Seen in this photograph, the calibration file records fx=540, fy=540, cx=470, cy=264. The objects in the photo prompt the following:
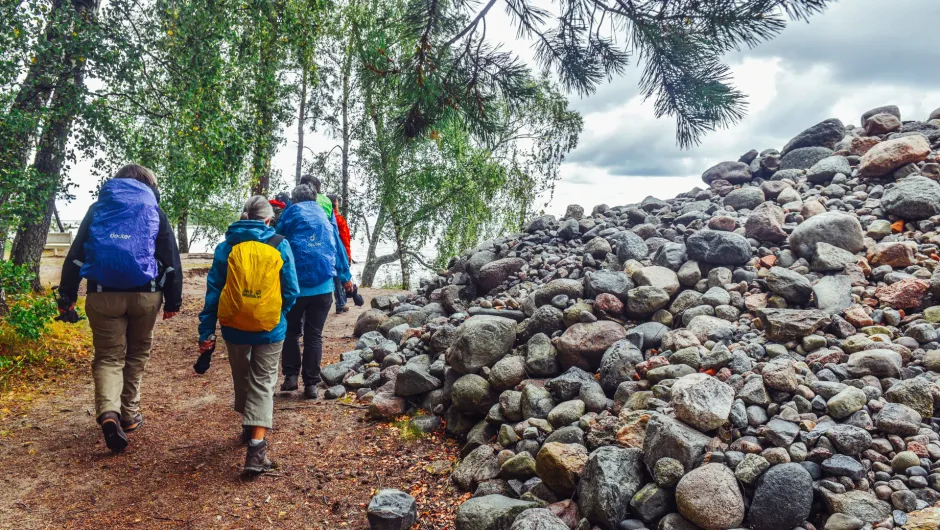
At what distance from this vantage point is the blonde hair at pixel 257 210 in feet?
15.0

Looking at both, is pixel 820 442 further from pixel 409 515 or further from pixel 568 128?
pixel 568 128

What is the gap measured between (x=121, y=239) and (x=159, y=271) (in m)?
0.46

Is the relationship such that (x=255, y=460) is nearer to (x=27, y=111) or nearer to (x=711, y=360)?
(x=711, y=360)

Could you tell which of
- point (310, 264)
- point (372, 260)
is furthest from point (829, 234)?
point (372, 260)

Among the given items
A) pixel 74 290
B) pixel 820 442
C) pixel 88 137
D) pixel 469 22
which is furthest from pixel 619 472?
pixel 88 137

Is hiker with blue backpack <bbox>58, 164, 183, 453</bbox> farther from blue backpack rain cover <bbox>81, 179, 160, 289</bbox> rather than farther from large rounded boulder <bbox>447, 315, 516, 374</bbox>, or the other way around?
large rounded boulder <bbox>447, 315, 516, 374</bbox>

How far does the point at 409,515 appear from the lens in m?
3.86

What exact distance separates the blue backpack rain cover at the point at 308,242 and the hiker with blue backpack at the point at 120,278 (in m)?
1.13

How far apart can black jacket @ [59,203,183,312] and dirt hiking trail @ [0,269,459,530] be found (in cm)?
140

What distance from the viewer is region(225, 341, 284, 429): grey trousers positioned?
448cm

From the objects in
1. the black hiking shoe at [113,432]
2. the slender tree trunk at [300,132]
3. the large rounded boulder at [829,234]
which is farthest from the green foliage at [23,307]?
the slender tree trunk at [300,132]

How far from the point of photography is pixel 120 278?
4598mm

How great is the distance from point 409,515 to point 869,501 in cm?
280

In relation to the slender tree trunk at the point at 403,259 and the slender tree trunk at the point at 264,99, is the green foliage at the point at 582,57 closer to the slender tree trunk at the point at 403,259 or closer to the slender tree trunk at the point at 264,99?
the slender tree trunk at the point at 264,99
